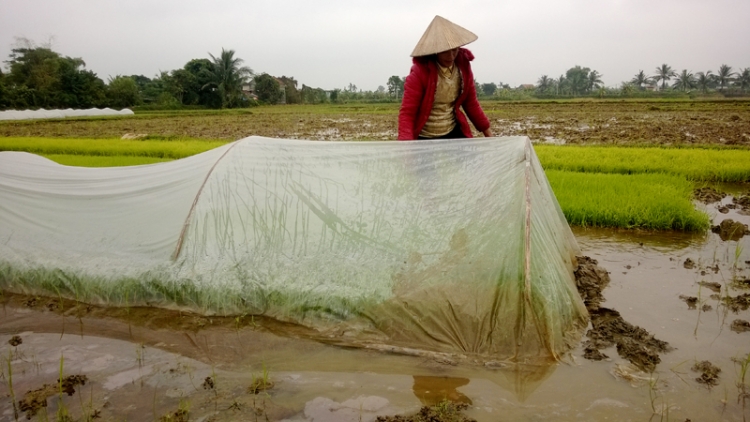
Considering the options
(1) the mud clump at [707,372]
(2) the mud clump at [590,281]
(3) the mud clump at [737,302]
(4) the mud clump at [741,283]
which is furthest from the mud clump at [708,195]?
(1) the mud clump at [707,372]

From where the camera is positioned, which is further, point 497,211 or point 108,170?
point 108,170

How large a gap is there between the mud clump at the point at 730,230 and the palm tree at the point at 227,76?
32448mm

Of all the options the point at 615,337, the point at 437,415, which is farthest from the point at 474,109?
the point at 437,415

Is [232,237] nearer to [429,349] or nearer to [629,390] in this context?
[429,349]

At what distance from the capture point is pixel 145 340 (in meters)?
2.72

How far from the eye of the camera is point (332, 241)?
2789 mm

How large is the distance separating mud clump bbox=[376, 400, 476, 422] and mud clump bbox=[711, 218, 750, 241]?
3565mm

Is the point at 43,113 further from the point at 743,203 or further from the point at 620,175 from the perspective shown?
the point at 743,203

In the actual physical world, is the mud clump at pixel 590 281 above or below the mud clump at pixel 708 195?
below

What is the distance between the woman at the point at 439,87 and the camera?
9.70 feet

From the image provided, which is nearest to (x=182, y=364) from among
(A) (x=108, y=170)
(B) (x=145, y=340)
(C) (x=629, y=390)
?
(B) (x=145, y=340)

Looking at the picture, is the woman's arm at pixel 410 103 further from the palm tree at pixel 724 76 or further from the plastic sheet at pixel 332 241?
the palm tree at pixel 724 76

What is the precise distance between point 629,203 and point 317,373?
3826 millimetres

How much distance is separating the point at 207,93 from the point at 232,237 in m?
33.7
